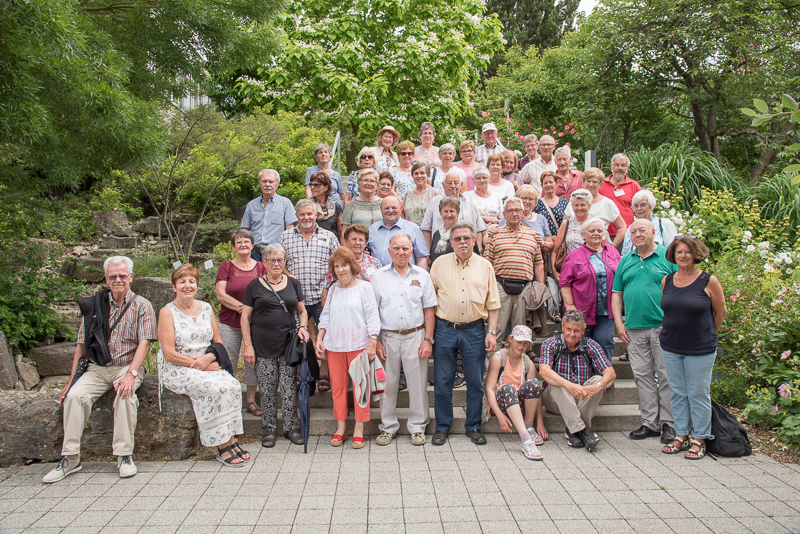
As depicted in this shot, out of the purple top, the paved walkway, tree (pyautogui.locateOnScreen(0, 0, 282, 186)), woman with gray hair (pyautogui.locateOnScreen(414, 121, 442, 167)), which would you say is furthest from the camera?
woman with gray hair (pyautogui.locateOnScreen(414, 121, 442, 167))

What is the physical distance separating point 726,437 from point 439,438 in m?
2.38

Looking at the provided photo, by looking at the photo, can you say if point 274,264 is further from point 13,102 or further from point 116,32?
point 116,32

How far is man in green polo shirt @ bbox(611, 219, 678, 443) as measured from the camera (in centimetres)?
472

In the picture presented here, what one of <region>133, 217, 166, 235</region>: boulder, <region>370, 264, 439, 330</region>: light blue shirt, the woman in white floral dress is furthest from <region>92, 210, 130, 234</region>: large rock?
<region>370, 264, 439, 330</region>: light blue shirt

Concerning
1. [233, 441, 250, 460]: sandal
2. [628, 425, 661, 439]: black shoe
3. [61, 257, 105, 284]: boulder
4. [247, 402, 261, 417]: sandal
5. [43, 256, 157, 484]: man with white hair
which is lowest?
[628, 425, 661, 439]: black shoe

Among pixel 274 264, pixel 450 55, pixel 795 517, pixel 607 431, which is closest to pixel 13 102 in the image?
pixel 274 264

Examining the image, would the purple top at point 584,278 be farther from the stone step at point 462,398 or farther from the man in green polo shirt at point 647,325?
the stone step at point 462,398

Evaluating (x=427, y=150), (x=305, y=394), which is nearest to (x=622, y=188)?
(x=427, y=150)

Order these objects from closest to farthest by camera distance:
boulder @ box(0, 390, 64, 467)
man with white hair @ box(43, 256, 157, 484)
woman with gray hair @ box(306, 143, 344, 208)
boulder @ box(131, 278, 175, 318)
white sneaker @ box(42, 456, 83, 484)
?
white sneaker @ box(42, 456, 83, 484) → man with white hair @ box(43, 256, 157, 484) → boulder @ box(0, 390, 64, 467) → woman with gray hair @ box(306, 143, 344, 208) → boulder @ box(131, 278, 175, 318)

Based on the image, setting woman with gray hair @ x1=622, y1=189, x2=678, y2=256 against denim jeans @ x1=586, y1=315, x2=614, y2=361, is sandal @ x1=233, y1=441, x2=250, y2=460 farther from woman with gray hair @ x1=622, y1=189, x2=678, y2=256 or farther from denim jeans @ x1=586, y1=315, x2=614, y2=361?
woman with gray hair @ x1=622, y1=189, x2=678, y2=256

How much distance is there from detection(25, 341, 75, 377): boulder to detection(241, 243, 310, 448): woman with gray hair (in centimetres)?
417

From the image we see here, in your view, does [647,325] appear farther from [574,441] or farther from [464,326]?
[464,326]

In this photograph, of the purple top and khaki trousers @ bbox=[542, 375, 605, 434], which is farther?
the purple top

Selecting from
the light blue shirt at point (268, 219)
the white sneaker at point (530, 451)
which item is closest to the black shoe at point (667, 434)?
the white sneaker at point (530, 451)
